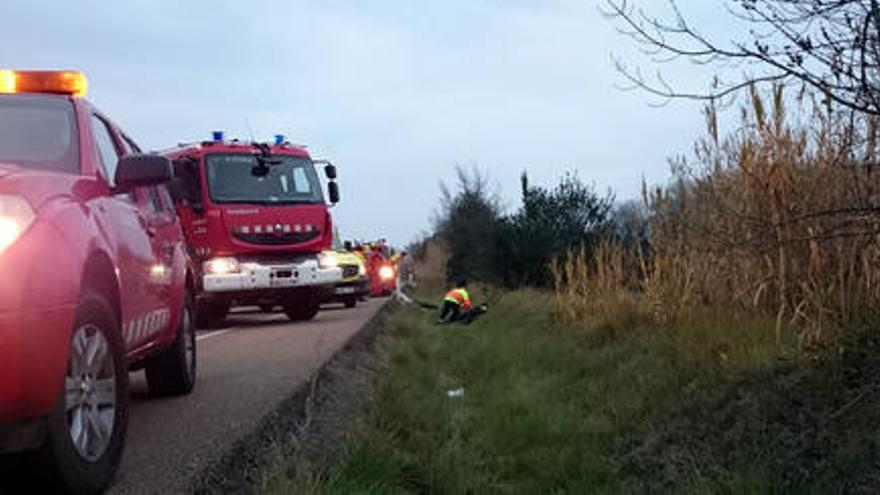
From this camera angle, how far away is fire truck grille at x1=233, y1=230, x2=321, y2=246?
1408 cm

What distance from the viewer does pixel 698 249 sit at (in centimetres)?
998

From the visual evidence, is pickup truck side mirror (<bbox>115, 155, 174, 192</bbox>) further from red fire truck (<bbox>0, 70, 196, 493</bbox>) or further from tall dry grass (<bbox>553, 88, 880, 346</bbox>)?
tall dry grass (<bbox>553, 88, 880, 346</bbox>)

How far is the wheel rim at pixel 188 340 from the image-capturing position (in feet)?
22.0

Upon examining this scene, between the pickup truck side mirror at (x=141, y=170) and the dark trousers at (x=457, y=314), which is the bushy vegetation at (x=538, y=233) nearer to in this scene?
the dark trousers at (x=457, y=314)

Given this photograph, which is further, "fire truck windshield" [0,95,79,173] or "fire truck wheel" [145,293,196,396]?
"fire truck wheel" [145,293,196,396]

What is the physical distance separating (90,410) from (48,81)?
2283 mm

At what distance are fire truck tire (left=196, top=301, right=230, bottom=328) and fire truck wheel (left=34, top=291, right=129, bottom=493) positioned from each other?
10.8 meters

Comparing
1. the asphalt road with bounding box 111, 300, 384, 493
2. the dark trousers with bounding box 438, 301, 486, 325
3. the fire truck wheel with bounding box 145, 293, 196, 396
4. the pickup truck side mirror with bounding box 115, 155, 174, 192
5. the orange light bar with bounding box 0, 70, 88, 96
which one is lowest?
the dark trousers with bounding box 438, 301, 486, 325

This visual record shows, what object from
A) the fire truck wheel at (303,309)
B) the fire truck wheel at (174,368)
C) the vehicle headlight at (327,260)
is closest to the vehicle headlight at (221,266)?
the vehicle headlight at (327,260)

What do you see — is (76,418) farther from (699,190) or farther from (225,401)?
(699,190)

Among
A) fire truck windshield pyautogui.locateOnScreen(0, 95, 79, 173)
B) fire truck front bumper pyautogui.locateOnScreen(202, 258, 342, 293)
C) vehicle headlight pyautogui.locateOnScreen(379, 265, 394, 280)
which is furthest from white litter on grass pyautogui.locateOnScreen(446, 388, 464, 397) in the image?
vehicle headlight pyautogui.locateOnScreen(379, 265, 394, 280)

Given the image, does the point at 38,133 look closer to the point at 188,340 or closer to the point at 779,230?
the point at 188,340

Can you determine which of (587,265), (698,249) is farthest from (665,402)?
(587,265)

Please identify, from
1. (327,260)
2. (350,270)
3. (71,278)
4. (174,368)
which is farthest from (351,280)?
(71,278)
